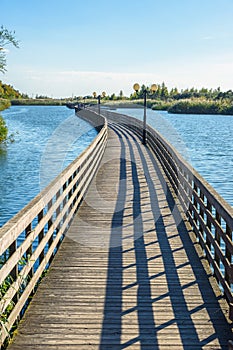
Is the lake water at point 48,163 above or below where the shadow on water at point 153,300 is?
below

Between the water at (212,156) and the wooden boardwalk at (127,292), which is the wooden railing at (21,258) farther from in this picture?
the water at (212,156)

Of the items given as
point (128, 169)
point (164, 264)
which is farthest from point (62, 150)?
point (164, 264)

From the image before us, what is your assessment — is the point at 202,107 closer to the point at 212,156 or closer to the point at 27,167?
the point at 212,156

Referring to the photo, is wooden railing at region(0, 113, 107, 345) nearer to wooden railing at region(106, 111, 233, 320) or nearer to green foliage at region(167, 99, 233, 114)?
wooden railing at region(106, 111, 233, 320)

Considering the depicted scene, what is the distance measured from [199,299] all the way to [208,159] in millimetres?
19753

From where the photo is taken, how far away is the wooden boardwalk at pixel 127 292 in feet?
13.2

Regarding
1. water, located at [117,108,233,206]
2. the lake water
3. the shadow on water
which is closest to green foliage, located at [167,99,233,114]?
water, located at [117,108,233,206]

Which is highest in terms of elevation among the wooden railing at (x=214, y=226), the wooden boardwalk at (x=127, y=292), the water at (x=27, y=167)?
the wooden railing at (x=214, y=226)

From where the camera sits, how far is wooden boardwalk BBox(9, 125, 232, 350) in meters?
4.03

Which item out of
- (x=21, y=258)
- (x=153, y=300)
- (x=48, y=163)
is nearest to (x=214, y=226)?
(x=153, y=300)

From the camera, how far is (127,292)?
16.3 feet

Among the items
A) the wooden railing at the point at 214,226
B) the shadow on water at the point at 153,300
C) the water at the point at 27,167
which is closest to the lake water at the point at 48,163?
the water at the point at 27,167

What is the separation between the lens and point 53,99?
630ft

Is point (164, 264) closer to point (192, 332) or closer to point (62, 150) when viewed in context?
point (192, 332)
